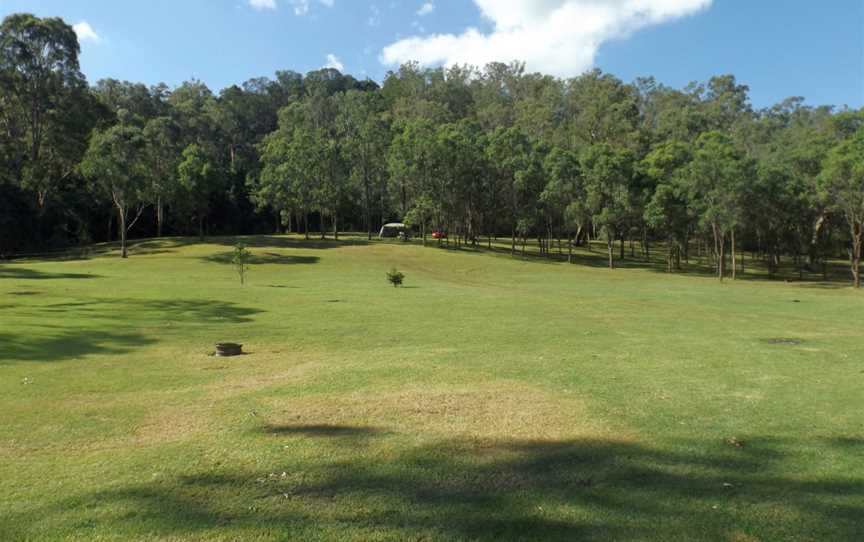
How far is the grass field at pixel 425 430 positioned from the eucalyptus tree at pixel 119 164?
42.9m

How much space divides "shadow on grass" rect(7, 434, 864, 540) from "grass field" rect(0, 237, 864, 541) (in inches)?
1.2

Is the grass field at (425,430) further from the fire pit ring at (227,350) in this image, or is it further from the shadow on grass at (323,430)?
the fire pit ring at (227,350)

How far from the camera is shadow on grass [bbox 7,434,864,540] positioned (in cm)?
586

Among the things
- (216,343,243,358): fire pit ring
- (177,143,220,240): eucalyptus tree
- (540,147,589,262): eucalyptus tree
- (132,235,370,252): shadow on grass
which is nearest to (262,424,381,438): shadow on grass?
(216,343,243,358): fire pit ring

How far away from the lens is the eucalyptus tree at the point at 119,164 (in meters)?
59.7

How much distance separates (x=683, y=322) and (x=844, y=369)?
30.1 ft

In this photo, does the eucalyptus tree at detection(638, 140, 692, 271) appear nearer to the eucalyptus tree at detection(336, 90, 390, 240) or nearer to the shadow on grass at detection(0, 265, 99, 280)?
the eucalyptus tree at detection(336, 90, 390, 240)

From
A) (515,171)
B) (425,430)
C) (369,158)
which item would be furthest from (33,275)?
(369,158)

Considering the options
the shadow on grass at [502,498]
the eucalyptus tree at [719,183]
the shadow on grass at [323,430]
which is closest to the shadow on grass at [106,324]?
the shadow on grass at [323,430]

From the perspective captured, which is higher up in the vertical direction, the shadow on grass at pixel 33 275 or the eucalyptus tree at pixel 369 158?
the eucalyptus tree at pixel 369 158

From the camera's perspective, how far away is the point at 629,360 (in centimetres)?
1504

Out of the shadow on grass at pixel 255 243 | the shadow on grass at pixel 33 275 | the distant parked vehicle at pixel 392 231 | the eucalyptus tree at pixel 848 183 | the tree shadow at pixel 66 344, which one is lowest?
the tree shadow at pixel 66 344

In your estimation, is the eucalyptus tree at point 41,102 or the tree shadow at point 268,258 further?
the eucalyptus tree at point 41,102

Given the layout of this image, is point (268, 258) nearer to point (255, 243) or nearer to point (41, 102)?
point (255, 243)
